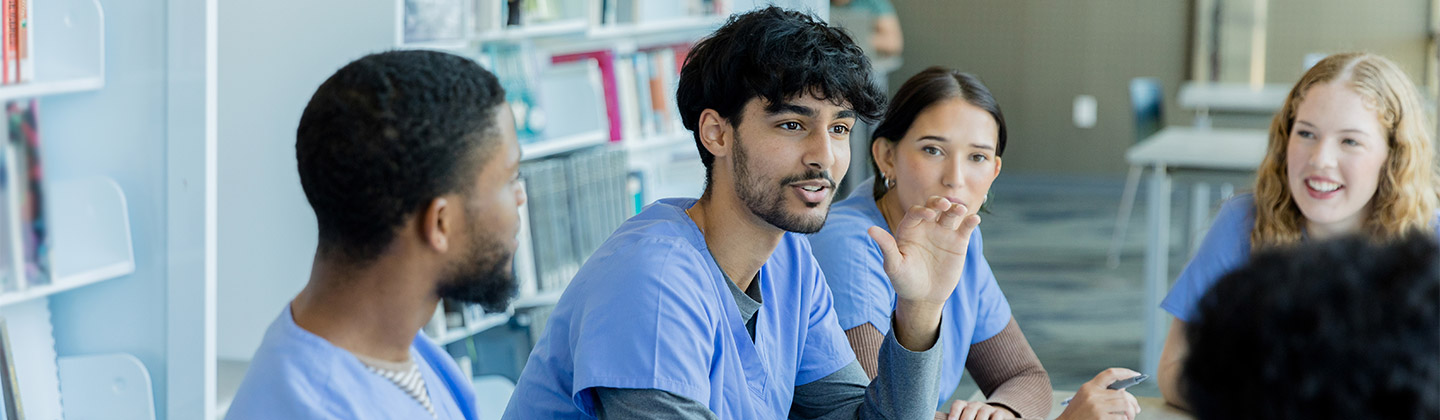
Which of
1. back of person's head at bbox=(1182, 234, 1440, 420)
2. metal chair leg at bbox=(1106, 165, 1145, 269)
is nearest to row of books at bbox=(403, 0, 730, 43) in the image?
back of person's head at bbox=(1182, 234, 1440, 420)

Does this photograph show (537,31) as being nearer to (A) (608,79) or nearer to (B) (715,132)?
(A) (608,79)

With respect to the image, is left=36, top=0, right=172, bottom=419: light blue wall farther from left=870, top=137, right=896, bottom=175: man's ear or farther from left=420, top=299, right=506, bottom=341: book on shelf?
left=870, top=137, right=896, bottom=175: man's ear

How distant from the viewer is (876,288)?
180 centimetres

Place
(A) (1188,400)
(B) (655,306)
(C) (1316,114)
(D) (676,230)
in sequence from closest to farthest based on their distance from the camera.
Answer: (A) (1188,400), (B) (655,306), (D) (676,230), (C) (1316,114)

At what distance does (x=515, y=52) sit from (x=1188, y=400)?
96.9 inches

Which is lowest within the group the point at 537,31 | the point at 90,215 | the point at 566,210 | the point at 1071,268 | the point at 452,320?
the point at 1071,268

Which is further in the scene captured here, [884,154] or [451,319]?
[451,319]

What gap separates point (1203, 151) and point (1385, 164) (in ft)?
7.50

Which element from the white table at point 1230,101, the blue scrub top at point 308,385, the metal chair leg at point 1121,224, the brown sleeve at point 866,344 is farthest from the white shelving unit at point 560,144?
the white table at point 1230,101

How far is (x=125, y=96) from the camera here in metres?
1.88

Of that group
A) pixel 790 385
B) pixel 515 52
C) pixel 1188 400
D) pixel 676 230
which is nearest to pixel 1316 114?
pixel 790 385

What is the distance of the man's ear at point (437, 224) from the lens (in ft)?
3.21

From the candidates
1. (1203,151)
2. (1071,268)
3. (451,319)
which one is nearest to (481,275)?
(451,319)

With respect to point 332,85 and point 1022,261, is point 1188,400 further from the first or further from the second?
point 1022,261
